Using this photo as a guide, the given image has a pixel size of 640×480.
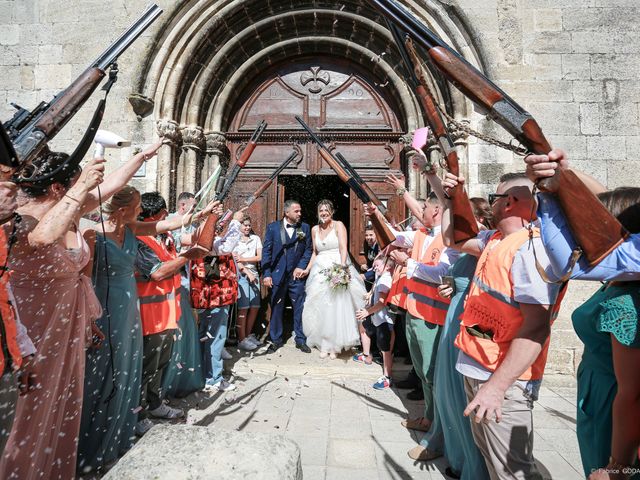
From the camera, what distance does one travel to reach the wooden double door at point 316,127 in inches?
235

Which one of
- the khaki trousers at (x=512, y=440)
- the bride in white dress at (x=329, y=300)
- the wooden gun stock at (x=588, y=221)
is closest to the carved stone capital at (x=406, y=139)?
the bride in white dress at (x=329, y=300)

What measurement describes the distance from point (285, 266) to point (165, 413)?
101 inches

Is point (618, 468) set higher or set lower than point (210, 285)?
lower

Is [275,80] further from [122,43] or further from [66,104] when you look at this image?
[66,104]

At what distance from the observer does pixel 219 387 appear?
3951 mm

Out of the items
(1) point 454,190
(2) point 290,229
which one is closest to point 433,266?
(1) point 454,190

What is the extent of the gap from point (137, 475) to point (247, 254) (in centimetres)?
421

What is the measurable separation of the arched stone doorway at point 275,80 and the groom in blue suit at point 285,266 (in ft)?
2.12

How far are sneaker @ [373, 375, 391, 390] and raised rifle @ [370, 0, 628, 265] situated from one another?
3.23 m

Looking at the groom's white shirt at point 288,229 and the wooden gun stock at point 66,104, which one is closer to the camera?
the wooden gun stock at point 66,104

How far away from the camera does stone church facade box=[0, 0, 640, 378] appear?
4770mm

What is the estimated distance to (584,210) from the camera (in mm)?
1127

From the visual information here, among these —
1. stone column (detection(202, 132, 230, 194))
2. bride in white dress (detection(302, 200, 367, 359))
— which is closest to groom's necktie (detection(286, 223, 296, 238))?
bride in white dress (detection(302, 200, 367, 359))

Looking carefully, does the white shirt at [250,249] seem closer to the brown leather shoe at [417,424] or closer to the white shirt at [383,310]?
the white shirt at [383,310]
